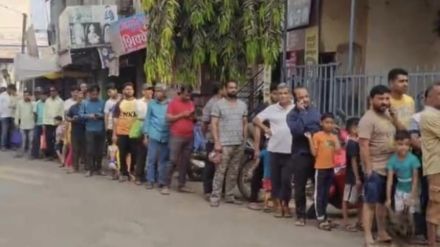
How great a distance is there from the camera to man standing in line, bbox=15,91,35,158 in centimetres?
1948

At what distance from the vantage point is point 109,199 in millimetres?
11531

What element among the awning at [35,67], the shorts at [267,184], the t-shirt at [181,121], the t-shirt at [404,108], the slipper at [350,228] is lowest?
the slipper at [350,228]

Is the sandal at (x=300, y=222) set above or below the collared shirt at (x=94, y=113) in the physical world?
below

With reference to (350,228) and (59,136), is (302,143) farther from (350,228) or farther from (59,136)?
(59,136)

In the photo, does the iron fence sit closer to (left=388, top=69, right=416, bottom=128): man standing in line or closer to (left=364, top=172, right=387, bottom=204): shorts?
(left=388, top=69, right=416, bottom=128): man standing in line

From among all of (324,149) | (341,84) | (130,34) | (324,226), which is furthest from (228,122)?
(130,34)

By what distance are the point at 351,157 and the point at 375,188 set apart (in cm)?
77

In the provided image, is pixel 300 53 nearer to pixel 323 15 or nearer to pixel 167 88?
pixel 323 15

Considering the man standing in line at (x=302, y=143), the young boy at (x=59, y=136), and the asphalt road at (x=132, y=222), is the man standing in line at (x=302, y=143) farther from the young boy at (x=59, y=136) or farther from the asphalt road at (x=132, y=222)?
the young boy at (x=59, y=136)

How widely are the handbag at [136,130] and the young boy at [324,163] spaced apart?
5.04m

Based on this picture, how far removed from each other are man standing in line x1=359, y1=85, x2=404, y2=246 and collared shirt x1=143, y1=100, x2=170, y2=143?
5.02 metres

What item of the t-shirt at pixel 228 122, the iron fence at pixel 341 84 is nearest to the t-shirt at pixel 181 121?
the t-shirt at pixel 228 122

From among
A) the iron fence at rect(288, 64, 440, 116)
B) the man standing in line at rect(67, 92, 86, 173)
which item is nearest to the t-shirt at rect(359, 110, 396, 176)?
the iron fence at rect(288, 64, 440, 116)

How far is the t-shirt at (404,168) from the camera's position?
793 centimetres
